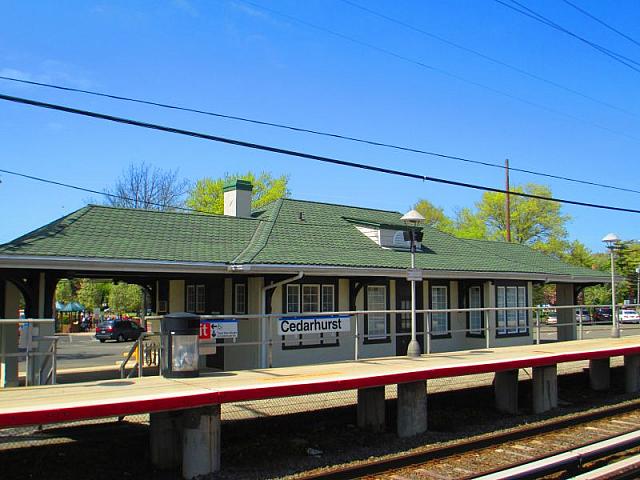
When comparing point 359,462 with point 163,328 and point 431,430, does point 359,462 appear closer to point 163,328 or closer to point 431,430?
point 431,430

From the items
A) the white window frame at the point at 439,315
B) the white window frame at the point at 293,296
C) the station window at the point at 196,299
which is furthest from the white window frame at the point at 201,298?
the white window frame at the point at 439,315

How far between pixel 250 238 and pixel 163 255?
4.05m

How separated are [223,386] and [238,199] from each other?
12.7 meters

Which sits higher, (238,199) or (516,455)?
(238,199)

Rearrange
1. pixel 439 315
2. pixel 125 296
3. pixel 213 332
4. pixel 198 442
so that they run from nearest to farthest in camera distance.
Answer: pixel 198 442
pixel 213 332
pixel 439 315
pixel 125 296

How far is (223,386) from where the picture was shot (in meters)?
9.08

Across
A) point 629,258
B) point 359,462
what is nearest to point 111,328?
point 359,462

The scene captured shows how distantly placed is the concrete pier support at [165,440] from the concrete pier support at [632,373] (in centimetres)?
1194

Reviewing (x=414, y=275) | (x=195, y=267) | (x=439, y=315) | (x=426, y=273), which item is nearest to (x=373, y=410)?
(x=414, y=275)

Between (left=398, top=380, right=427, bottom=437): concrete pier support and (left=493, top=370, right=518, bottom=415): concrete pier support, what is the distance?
3203 mm

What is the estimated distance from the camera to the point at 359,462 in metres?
9.45

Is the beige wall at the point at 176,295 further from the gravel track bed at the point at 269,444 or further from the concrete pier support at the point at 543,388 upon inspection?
the concrete pier support at the point at 543,388

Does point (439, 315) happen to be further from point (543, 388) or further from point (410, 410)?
point (410, 410)

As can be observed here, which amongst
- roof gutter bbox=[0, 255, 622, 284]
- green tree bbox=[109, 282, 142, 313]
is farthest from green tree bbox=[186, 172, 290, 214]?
roof gutter bbox=[0, 255, 622, 284]
